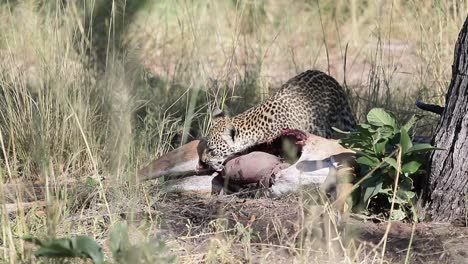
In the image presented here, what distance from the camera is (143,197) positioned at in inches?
193

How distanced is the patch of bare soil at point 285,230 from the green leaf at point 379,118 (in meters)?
0.52

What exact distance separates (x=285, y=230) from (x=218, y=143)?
7.03 feet

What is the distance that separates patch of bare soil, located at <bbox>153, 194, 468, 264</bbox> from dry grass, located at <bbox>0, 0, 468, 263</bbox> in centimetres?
1

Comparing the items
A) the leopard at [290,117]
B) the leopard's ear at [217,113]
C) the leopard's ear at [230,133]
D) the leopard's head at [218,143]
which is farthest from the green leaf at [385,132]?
the leopard's ear at [217,113]

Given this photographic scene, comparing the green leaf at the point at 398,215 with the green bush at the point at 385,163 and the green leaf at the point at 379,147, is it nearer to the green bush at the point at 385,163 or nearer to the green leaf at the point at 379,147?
the green bush at the point at 385,163

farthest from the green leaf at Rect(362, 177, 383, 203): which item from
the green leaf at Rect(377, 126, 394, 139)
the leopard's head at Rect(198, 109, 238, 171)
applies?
the leopard's head at Rect(198, 109, 238, 171)

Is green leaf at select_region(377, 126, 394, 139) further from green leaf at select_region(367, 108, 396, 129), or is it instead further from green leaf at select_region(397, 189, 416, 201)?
green leaf at select_region(397, 189, 416, 201)

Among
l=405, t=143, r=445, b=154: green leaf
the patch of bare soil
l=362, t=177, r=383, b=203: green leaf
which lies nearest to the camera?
the patch of bare soil

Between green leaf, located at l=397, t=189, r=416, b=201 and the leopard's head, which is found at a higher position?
green leaf, located at l=397, t=189, r=416, b=201

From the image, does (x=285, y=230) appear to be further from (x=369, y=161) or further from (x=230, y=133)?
(x=230, y=133)

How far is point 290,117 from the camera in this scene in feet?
21.1

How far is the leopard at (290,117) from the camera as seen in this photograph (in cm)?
622

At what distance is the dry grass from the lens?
4145 millimetres

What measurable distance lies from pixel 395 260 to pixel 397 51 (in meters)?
4.78
